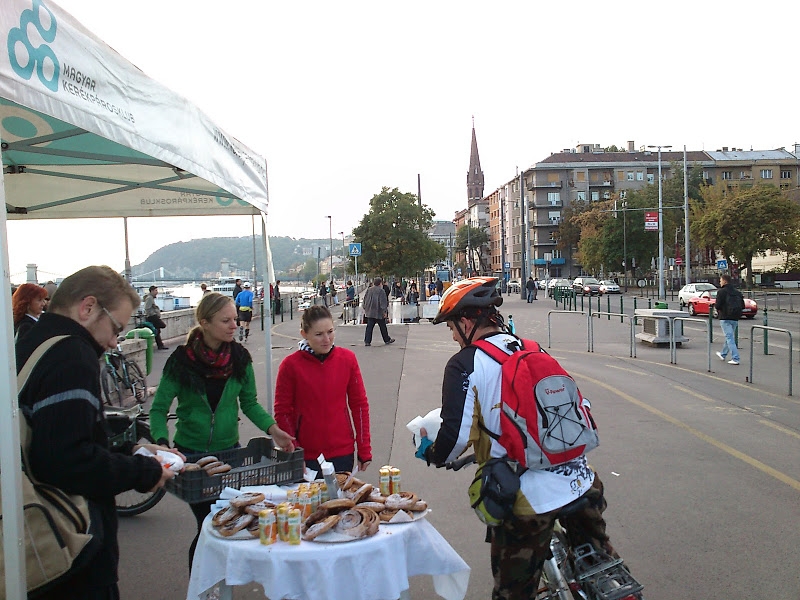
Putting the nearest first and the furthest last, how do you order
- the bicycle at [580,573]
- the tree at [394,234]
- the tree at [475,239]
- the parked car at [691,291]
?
the bicycle at [580,573], the parked car at [691,291], the tree at [394,234], the tree at [475,239]

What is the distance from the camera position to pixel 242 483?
3.42 metres

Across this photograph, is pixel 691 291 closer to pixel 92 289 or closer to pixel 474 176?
pixel 92 289

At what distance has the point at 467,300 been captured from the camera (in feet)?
9.82

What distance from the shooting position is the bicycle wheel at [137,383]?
33.0 ft

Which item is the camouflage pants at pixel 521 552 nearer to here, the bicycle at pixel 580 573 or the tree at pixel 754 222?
the bicycle at pixel 580 573

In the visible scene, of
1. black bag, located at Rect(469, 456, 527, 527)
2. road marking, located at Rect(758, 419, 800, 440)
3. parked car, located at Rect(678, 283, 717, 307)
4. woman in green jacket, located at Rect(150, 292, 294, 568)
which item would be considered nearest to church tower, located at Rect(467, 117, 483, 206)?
parked car, located at Rect(678, 283, 717, 307)

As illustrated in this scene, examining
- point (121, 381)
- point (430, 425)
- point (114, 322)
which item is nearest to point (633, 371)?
point (121, 381)

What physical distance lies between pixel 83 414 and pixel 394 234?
1825 inches

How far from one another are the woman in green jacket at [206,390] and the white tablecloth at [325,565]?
111cm

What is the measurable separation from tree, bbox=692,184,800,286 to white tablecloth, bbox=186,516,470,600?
184 feet

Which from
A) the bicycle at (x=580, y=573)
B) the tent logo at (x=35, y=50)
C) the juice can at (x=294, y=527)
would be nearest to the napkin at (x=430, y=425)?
the bicycle at (x=580, y=573)

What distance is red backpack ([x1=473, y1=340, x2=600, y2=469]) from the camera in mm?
2682

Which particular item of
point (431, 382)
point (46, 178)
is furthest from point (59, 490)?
point (431, 382)

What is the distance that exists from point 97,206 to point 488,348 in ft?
19.8
